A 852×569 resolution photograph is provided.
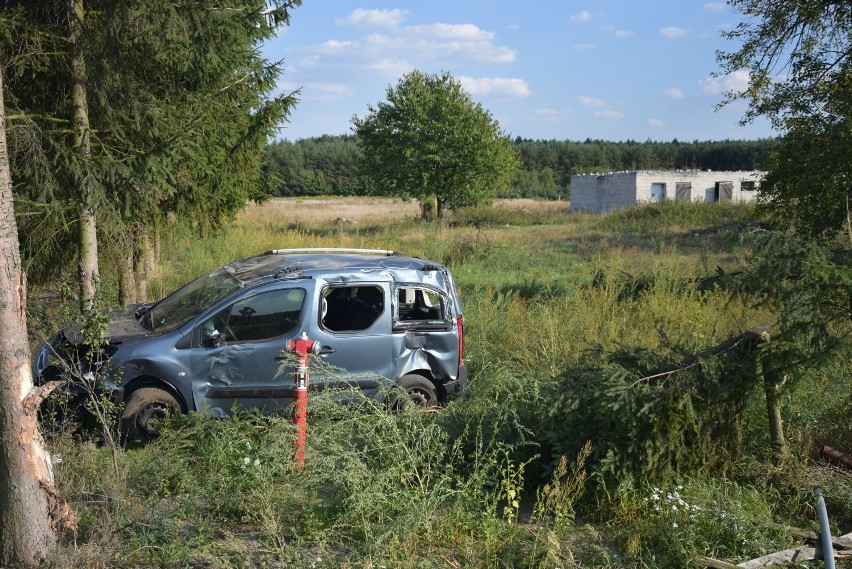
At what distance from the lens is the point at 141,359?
23.8 feet

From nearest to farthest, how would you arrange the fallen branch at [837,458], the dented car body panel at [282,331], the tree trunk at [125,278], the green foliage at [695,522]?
the green foliage at [695,522]
the fallen branch at [837,458]
the dented car body panel at [282,331]
the tree trunk at [125,278]

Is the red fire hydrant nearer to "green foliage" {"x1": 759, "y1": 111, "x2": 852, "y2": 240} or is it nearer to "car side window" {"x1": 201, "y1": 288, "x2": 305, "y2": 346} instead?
"car side window" {"x1": 201, "y1": 288, "x2": 305, "y2": 346}

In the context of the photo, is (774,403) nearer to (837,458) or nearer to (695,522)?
(837,458)

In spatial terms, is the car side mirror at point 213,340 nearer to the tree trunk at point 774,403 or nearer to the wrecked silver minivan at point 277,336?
the wrecked silver minivan at point 277,336

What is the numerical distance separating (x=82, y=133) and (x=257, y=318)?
3780mm

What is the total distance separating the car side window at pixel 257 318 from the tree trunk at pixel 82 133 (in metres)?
2.50

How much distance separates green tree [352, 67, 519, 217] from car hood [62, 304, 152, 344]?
1261 inches

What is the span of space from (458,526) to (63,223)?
6766 millimetres

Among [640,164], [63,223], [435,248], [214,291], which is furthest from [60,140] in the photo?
[640,164]

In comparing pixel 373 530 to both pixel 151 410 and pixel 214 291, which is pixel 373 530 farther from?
pixel 214 291

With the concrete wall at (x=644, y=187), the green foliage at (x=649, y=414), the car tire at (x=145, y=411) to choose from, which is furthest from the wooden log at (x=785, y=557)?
the concrete wall at (x=644, y=187)

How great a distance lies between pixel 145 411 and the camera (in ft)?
23.8

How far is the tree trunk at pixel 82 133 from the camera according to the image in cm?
929

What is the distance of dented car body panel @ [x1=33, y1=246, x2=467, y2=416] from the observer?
7426 mm
